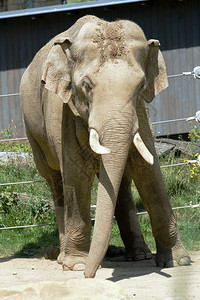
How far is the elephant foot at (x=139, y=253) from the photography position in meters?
6.12

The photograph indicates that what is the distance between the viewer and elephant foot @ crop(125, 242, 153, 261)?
612 centimetres

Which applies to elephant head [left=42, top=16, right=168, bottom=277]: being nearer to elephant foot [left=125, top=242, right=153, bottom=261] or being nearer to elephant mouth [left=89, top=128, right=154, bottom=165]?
elephant mouth [left=89, top=128, right=154, bottom=165]

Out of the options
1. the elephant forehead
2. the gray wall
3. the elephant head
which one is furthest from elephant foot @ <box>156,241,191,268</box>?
the gray wall

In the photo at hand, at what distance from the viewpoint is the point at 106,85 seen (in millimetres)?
4539

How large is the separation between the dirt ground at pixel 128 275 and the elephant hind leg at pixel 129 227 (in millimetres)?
133

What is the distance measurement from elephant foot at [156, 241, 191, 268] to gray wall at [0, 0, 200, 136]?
7.19 metres

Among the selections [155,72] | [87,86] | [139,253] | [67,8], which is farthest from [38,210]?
[67,8]

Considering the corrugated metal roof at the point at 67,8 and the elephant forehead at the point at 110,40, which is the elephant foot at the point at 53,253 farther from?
the corrugated metal roof at the point at 67,8

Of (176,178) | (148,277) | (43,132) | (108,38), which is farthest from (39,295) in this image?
(176,178)

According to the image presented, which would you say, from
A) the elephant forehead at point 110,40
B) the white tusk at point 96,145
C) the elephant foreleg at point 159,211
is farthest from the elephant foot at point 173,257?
the elephant forehead at point 110,40

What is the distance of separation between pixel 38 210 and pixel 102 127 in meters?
3.54

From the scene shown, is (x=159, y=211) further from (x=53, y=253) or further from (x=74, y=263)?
(x=53, y=253)

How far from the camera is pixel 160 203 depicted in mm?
5406

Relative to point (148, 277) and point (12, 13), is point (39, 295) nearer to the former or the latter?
point (148, 277)
